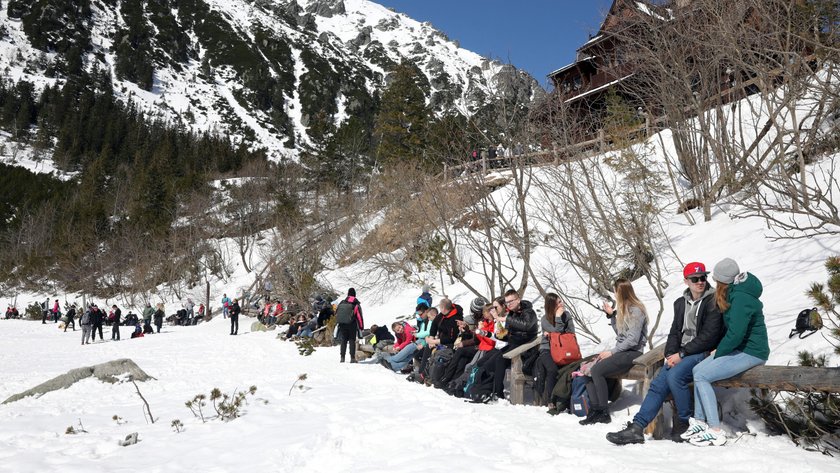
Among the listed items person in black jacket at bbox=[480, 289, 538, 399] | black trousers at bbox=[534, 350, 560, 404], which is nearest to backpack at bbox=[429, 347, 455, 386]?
person in black jacket at bbox=[480, 289, 538, 399]

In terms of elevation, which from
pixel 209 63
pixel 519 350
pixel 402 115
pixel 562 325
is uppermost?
pixel 209 63

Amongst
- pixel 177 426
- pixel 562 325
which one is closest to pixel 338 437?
pixel 177 426

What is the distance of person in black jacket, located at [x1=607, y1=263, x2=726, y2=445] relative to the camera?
14.7 feet

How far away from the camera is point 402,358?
32.8 feet

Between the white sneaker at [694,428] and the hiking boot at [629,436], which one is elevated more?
the white sneaker at [694,428]

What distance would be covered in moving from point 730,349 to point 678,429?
0.84 meters

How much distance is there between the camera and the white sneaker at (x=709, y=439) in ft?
13.9

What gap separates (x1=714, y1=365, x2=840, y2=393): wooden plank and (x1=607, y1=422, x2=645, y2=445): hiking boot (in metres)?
0.73

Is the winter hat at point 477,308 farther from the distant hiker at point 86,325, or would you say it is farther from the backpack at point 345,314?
the distant hiker at point 86,325

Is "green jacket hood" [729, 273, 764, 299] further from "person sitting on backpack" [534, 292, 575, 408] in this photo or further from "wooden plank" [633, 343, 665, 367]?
"person sitting on backpack" [534, 292, 575, 408]

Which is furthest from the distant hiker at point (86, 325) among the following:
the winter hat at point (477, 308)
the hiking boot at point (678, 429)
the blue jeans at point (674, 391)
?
the hiking boot at point (678, 429)

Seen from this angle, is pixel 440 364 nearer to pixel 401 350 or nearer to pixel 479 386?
pixel 479 386

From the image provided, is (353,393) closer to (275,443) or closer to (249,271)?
(275,443)

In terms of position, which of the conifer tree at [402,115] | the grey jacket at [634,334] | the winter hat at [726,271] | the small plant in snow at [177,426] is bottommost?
the small plant in snow at [177,426]
